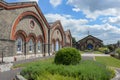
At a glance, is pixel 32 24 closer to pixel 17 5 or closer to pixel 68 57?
pixel 17 5

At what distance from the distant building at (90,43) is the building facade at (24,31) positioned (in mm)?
41072

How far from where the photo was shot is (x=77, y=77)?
11.5 m

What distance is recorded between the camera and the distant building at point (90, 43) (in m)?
83.8

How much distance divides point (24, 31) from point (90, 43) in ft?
183

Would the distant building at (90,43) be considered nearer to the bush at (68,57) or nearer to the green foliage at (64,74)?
the bush at (68,57)

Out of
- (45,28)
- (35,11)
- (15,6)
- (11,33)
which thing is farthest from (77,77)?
(45,28)

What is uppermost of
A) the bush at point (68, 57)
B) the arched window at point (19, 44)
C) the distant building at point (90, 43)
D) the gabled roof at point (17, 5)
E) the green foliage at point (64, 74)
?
the gabled roof at point (17, 5)

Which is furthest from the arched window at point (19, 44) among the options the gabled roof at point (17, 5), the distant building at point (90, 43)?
the distant building at point (90, 43)

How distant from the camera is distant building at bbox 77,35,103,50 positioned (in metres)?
83.8

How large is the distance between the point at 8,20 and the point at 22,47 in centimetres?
545

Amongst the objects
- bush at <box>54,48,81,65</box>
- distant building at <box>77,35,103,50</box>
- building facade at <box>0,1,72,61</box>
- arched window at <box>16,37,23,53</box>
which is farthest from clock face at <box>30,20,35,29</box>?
distant building at <box>77,35,103,50</box>

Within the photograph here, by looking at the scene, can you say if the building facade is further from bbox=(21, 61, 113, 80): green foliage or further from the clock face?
bbox=(21, 61, 113, 80): green foliage

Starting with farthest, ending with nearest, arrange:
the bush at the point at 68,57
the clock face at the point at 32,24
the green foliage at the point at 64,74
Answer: the clock face at the point at 32,24
the bush at the point at 68,57
the green foliage at the point at 64,74

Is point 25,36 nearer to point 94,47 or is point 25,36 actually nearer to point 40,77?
point 40,77
